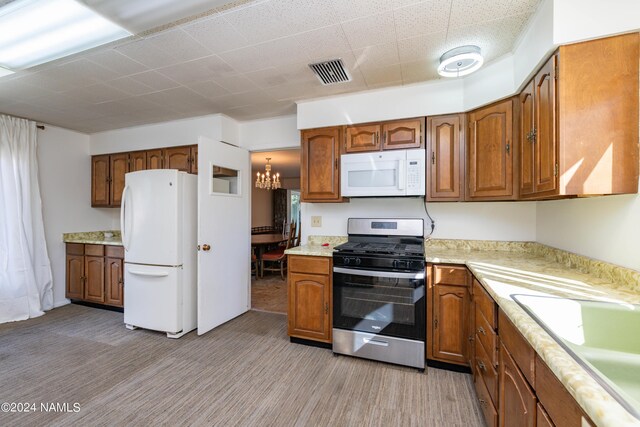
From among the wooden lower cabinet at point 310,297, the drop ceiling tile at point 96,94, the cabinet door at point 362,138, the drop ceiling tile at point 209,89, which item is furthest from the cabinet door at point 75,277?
the cabinet door at point 362,138

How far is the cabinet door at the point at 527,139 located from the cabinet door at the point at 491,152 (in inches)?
5.0

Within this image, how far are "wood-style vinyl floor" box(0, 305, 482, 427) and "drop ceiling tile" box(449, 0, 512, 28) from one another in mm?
2397

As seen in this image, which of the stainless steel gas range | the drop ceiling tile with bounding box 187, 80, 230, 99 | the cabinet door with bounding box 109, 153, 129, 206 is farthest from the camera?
the cabinet door with bounding box 109, 153, 129, 206

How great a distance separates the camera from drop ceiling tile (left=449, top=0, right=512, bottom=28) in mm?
1566

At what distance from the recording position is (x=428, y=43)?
1934 mm

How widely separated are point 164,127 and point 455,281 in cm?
378

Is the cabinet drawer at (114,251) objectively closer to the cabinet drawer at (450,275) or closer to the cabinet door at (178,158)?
the cabinet door at (178,158)

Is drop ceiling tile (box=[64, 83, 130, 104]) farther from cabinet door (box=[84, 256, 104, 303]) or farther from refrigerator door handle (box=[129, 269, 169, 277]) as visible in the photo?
cabinet door (box=[84, 256, 104, 303])

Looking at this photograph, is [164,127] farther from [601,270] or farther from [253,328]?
[601,270]

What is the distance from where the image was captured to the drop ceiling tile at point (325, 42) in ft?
5.91

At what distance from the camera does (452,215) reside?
2.65 meters

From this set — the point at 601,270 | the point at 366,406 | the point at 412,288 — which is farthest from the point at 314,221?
the point at 601,270

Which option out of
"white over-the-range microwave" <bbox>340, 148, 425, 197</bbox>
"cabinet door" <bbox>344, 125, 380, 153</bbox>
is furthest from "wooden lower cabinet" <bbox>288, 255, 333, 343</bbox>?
"cabinet door" <bbox>344, 125, 380, 153</bbox>

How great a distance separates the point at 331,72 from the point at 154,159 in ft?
8.73
